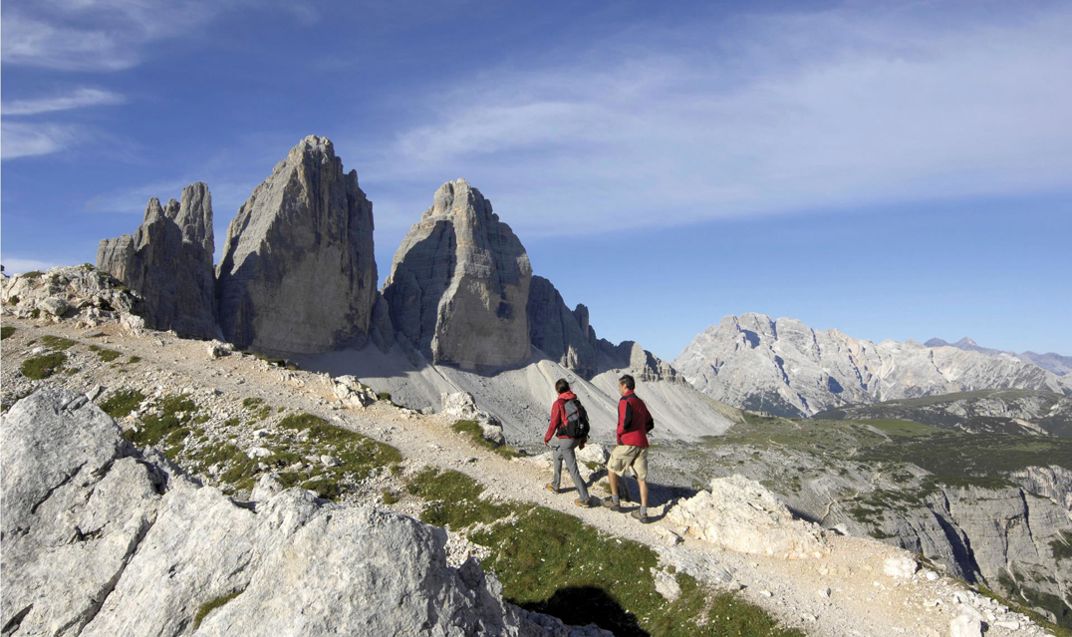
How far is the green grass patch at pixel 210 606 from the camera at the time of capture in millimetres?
10445

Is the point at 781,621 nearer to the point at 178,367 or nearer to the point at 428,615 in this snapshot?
the point at 428,615

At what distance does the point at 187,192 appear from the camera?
6890 inches

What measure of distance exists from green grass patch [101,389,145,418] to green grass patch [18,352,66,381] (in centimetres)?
455

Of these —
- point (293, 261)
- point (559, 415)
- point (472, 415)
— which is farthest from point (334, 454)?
point (293, 261)

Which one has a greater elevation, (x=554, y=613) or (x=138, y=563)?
(x=138, y=563)

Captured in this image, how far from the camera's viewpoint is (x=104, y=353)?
1473 inches

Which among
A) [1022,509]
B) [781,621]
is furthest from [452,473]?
[1022,509]

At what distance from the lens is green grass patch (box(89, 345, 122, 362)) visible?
37.0 meters

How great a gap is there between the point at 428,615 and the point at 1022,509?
220 m

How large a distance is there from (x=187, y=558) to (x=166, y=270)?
6101 inches

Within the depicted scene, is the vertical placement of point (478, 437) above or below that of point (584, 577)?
above

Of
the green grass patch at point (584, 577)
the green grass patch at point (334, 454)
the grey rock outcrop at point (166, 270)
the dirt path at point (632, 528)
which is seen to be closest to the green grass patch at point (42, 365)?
the dirt path at point (632, 528)

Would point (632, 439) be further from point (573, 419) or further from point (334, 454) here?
point (334, 454)

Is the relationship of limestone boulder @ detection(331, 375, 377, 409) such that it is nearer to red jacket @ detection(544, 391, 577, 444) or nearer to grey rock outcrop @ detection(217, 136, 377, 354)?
red jacket @ detection(544, 391, 577, 444)
